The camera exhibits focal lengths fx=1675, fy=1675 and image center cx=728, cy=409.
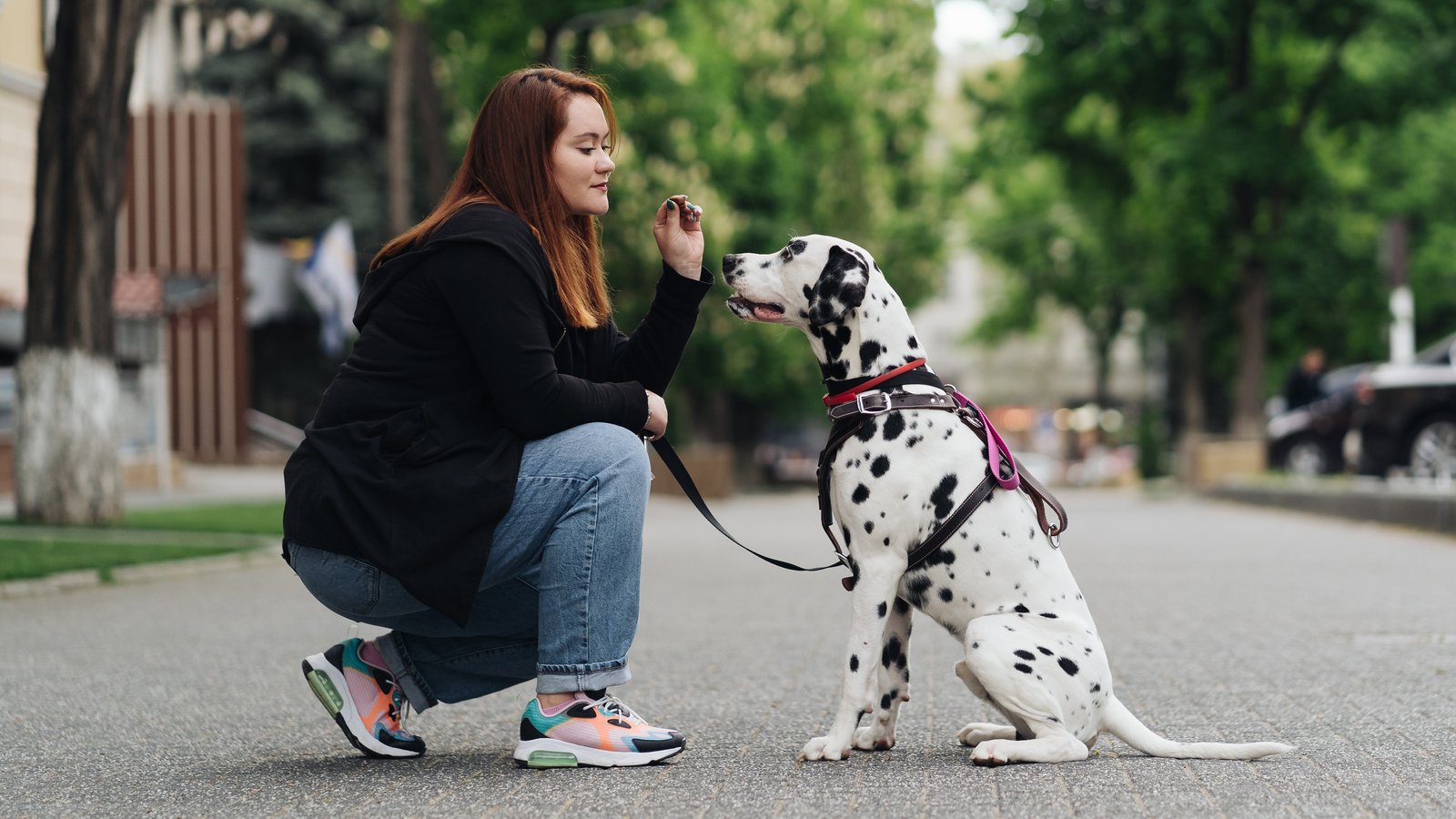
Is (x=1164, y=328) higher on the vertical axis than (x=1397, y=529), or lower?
higher

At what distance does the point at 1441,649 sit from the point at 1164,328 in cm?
4093

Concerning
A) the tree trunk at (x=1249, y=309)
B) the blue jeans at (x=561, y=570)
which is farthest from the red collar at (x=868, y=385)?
the tree trunk at (x=1249, y=309)

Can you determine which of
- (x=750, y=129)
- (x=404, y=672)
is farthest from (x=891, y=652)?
(x=750, y=129)

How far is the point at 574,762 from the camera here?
4.60 meters

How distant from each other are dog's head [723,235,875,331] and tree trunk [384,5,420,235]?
22289mm

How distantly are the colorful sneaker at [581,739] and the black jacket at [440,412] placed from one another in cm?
42

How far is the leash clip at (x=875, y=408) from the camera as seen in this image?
15.5ft

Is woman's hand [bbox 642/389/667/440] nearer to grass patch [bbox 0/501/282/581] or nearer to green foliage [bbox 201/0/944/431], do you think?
grass patch [bbox 0/501/282/581]

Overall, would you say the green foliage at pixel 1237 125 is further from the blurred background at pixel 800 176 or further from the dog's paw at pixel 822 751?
the dog's paw at pixel 822 751

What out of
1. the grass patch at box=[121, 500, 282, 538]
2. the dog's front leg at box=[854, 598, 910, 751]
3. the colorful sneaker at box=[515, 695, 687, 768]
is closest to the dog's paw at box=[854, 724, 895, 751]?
the dog's front leg at box=[854, 598, 910, 751]

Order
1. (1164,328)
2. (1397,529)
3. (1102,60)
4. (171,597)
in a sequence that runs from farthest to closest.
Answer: (1164,328) → (1102,60) → (1397,529) → (171,597)

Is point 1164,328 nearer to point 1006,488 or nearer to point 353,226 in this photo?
point 353,226

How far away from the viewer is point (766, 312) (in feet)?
15.8

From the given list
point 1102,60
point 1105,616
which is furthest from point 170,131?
point 1105,616
